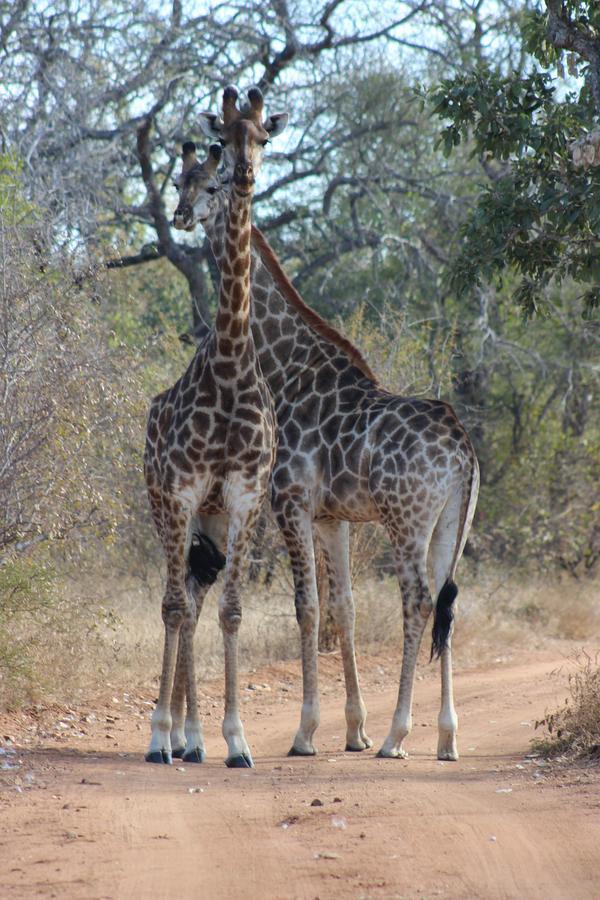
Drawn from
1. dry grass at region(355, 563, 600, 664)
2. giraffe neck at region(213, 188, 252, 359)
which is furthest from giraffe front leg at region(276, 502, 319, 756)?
dry grass at region(355, 563, 600, 664)

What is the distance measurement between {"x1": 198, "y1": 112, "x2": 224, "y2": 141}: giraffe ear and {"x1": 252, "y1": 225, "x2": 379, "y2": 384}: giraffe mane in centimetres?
106

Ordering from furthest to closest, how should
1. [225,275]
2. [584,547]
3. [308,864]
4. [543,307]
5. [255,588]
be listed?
[584,547]
[255,588]
[543,307]
[225,275]
[308,864]

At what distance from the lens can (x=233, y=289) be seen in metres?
7.20

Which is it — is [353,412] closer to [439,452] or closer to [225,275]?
[439,452]

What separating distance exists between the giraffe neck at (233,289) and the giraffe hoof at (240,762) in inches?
91.2

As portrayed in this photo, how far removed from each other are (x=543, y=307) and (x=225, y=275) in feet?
8.70

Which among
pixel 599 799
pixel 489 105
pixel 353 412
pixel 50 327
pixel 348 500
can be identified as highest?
pixel 489 105

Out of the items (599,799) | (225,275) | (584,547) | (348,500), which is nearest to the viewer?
(599,799)

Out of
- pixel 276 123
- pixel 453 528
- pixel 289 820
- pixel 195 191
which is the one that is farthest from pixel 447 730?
pixel 276 123

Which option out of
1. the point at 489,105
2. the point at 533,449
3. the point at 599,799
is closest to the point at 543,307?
the point at 489,105

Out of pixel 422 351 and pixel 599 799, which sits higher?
pixel 422 351

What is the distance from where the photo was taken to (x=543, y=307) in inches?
343

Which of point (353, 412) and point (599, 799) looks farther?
point (353, 412)

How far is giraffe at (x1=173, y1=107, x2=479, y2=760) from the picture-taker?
741 centimetres
